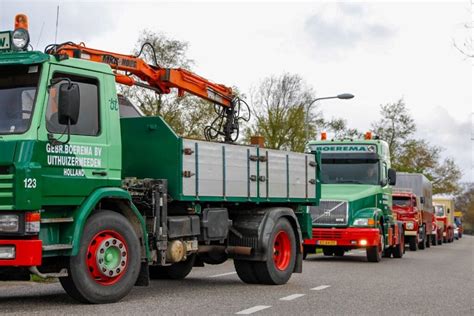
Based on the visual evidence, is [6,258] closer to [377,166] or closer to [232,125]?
[232,125]

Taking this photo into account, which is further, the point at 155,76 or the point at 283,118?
the point at 283,118

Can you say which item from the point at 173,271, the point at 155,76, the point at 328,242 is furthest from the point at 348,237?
the point at 155,76

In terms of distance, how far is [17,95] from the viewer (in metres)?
9.23

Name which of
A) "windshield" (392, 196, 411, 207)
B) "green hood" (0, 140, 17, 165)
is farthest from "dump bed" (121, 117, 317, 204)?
"windshield" (392, 196, 411, 207)

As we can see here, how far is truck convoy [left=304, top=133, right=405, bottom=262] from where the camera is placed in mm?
20453

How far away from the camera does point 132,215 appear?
10.3 meters

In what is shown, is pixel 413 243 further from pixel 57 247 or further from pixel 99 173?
pixel 57 247

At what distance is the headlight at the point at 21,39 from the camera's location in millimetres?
9406

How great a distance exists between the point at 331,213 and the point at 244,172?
8726 mm

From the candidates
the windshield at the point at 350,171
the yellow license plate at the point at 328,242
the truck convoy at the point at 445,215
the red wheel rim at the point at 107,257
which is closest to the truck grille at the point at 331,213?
the yellow license plate at the point at 328,242

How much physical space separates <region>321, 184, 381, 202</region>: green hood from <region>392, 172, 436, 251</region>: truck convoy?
33.4 ft

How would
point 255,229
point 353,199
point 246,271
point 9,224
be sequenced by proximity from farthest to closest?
point 353,199
point 246,271
point 255,229
point 9,224

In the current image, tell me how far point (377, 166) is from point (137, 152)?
37.7 feet

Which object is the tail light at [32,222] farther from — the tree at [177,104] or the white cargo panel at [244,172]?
the tree at [177,104]
